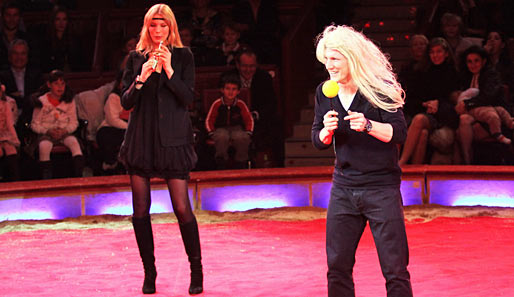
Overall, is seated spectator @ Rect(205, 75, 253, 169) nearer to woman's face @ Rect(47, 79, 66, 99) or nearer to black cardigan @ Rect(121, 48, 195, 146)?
woman's face @ Rect(47, 79, 66, 99)

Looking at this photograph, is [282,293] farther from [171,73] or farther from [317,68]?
[317,68]

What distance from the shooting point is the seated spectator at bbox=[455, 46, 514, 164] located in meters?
8.66

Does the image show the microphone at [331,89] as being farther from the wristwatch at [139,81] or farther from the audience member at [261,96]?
the audience member at [261,96]

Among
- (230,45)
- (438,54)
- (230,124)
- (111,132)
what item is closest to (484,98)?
(438,54)

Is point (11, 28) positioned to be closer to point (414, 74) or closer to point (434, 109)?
point (414, 74)

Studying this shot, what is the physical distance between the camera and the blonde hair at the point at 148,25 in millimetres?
4445

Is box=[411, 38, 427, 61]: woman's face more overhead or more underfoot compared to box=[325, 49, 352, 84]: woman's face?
more underfoot

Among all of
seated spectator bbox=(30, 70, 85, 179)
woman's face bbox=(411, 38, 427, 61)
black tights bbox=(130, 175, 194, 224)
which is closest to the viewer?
black tights bbox=(130, 175, 194, 224)

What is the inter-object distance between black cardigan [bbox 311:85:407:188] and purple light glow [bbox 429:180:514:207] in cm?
417

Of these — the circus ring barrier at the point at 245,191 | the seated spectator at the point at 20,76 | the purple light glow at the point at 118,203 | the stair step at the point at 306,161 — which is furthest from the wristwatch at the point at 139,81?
the stair step at the point at 306,161

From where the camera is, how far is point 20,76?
9.17 meters

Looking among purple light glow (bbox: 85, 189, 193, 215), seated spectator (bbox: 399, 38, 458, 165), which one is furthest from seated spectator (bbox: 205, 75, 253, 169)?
seated spectator (bbox: 399, 38, 458, 165)

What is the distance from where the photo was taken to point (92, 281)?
16.8ft

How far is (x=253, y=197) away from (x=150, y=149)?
3234 millimetres
